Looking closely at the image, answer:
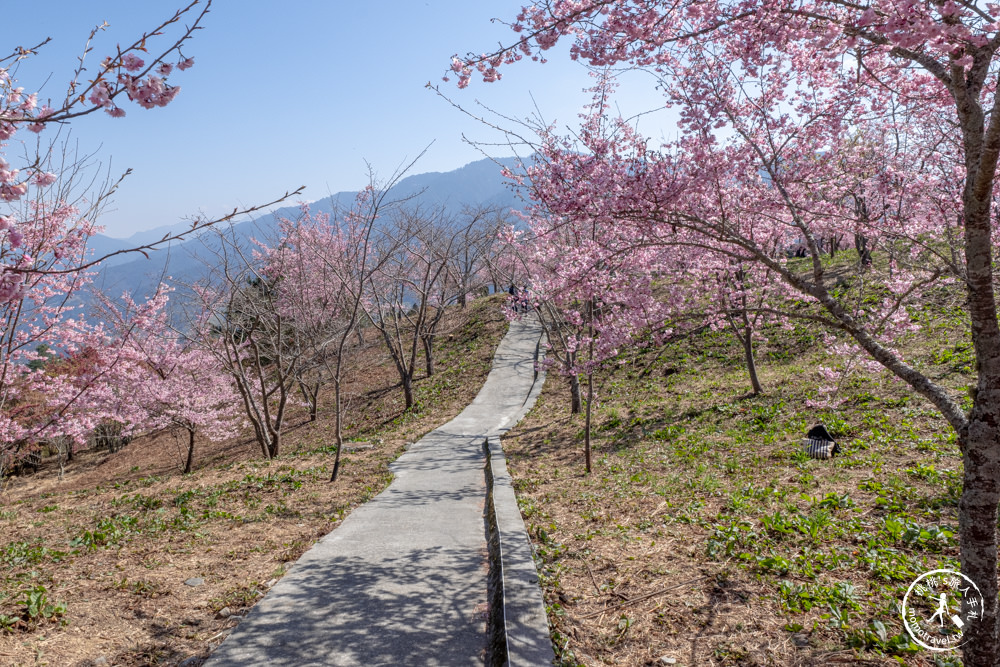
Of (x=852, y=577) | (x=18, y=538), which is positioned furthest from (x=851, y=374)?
(x=18, y=538)

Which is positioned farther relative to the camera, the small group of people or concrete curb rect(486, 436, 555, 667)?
the small group of people

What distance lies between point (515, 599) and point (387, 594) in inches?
45.1

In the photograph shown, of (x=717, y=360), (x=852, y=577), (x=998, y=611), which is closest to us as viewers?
(x=998, y=611)

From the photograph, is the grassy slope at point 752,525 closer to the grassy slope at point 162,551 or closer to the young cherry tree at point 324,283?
the grassy slope at point 162,551

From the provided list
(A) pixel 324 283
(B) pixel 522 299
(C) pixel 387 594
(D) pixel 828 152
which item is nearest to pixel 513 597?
(C) pixel 387 594

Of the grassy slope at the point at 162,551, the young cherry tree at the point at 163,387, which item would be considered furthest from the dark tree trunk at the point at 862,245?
the young cherry tree at the point at 163,387

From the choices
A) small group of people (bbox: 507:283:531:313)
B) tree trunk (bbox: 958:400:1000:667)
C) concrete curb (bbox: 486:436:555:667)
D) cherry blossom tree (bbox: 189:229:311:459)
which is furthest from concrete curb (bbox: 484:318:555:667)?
cherry blossom tree (bbox: 189:229:311:459)

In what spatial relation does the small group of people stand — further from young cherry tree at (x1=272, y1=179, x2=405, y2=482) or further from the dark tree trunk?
the dark tree trunk

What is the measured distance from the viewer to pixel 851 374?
408 inches

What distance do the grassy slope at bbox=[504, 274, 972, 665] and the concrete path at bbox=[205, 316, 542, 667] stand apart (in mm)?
696

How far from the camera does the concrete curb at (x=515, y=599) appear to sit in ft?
10.6

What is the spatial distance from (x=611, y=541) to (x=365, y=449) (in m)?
7.63

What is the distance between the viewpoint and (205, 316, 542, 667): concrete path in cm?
348

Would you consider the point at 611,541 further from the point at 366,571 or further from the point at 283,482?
the point at 283,482
